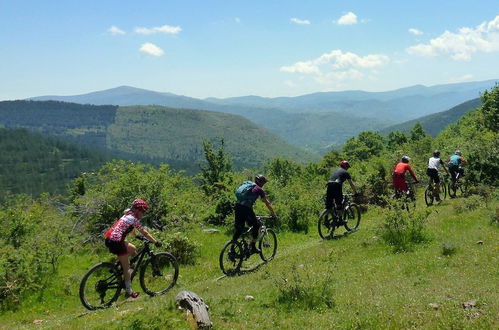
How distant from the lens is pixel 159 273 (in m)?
11.1

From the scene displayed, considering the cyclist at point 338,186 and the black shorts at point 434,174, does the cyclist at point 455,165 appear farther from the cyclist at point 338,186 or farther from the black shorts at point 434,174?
the cyclist at point 338,186

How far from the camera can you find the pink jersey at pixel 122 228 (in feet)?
31.4

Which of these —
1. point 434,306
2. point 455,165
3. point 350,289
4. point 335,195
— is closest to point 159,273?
point 350,289

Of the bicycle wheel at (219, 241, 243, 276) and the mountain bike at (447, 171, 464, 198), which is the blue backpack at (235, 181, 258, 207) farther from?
the mountain bike at (447, 171, 464, 198)

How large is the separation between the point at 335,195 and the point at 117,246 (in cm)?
840

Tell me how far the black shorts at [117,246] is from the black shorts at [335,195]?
8.04 m

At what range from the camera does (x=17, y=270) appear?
40.5 ft

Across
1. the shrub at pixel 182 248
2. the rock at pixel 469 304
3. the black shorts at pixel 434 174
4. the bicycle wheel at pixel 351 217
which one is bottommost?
the shrub at pixel 182 248

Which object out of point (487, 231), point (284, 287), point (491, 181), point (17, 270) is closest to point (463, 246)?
point (487, 231)

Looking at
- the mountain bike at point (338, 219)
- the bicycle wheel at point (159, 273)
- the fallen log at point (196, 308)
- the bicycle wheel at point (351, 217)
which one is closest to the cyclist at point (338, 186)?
the mountain bike at point (338, 219)

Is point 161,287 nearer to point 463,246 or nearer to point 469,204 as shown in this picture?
point 463,246

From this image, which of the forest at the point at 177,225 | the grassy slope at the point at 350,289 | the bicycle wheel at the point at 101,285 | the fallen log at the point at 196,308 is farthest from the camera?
the bicycle wheel at the point at 101,285

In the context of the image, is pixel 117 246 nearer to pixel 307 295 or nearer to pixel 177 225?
pixel 307 295

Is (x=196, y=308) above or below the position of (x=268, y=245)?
above
